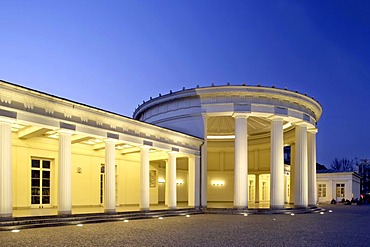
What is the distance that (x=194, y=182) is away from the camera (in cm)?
2475

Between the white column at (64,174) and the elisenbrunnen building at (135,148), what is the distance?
40 millimetres

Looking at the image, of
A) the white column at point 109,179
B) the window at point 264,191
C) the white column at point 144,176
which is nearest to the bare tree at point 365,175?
the window at point 264,191

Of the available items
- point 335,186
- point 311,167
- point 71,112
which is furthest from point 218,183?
point 335,186

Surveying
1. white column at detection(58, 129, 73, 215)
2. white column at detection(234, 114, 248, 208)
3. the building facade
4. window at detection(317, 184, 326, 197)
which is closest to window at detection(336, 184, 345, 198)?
window at detection(317, 184, 326, 197)

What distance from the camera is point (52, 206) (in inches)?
834

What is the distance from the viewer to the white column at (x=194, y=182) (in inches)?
968

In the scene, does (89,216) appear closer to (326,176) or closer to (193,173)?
(193,173)

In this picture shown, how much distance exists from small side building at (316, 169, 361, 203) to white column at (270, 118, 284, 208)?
32260 millimetres

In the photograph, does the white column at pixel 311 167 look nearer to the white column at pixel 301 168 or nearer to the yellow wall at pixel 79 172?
the white column at pixel 301 168

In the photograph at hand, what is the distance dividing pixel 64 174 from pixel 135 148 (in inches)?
316

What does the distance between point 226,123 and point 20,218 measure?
22792 mm

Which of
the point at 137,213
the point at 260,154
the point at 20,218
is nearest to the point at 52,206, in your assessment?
the point at 137,213

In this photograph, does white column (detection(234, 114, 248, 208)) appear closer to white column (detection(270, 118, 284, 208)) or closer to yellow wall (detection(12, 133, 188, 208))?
white column (detection(270, 118, 284, 208))

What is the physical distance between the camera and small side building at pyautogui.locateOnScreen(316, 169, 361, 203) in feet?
175
